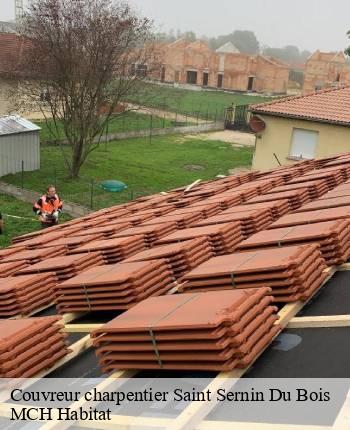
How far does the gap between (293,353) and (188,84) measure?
94.6 m

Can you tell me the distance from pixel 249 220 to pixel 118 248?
2.12 m

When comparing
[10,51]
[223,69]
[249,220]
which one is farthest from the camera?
[223,69]

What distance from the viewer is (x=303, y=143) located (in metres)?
21.0

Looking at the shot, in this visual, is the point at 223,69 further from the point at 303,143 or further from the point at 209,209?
the point at 209,209

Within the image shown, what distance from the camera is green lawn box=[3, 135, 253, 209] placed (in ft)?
82.2

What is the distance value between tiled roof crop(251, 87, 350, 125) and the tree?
888 centimetres

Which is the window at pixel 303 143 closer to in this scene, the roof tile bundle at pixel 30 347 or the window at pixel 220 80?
the roof tile bundle at pixel 30 347

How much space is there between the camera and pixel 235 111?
2064 inches

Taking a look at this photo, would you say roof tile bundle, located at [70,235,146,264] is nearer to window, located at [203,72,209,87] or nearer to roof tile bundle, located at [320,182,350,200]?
roof tile bundle, located at [320,182,350,200]

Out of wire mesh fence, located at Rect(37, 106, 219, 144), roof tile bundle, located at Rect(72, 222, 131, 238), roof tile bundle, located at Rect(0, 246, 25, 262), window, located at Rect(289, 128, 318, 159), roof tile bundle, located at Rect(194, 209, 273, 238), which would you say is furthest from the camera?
wire mesh fence, located at Rect(37, 106, 219, 144)

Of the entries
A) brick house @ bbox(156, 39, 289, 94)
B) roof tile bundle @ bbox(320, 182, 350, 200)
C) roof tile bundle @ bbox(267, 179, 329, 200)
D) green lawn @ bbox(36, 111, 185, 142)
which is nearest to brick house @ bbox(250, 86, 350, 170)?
roof tile bundle @ bbox(267, 179, 329, 200)

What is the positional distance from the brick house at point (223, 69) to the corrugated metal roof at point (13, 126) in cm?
6881

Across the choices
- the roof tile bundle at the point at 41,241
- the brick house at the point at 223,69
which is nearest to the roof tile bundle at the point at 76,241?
the roof tile bundle at the point at 41,241

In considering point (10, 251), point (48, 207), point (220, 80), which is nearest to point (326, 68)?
point (220, 80)
